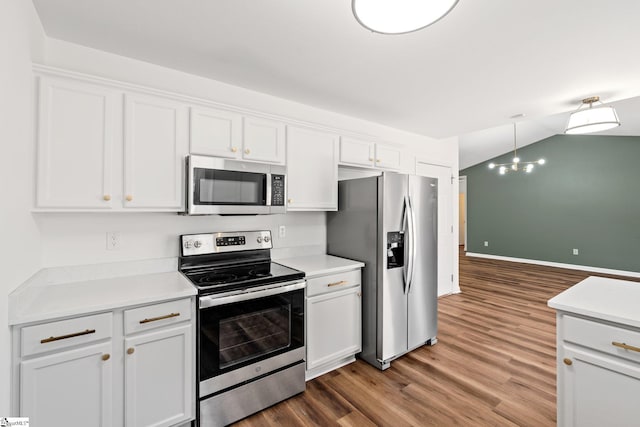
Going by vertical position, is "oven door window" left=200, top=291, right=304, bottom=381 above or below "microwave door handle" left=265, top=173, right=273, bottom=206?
below

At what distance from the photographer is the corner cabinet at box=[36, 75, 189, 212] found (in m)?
1.66

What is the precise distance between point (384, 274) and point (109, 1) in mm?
2595

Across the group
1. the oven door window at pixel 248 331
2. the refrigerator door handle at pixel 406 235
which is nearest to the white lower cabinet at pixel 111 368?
the oven door window at pixel 248 331

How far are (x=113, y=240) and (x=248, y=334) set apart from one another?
46.0 inches

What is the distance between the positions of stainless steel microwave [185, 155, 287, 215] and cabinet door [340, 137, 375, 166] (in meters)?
0.77

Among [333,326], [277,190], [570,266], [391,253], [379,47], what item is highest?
[379,47]

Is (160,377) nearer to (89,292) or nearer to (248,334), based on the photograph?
(248,334)

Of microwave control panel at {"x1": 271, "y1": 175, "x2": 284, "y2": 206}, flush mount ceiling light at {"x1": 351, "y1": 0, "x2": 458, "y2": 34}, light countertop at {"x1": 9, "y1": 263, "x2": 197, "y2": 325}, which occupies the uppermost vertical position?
flush mount ceiling light at {"x1": 351, "y1": 0, "x2": 458, "y2": 34}

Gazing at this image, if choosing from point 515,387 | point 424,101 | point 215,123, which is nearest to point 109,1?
point 215,123

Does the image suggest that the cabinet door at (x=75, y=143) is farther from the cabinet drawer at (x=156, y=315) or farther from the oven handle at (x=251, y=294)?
the oven handle at (x=251, y=294)

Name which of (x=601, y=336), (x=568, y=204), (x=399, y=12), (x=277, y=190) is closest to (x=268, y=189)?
(x=277, y=190)

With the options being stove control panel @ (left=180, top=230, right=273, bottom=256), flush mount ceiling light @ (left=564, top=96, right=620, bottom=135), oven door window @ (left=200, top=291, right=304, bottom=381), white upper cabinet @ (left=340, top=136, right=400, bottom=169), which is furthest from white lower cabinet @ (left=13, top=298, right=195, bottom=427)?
flush mount ceiling light @ (left=564, top=96, right=620, bottom=135)

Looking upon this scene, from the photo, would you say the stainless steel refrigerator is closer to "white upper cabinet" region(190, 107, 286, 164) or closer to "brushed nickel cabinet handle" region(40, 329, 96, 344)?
"white upper cabinet" region(190, 107, 286, 164)

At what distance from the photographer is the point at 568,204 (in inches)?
259
